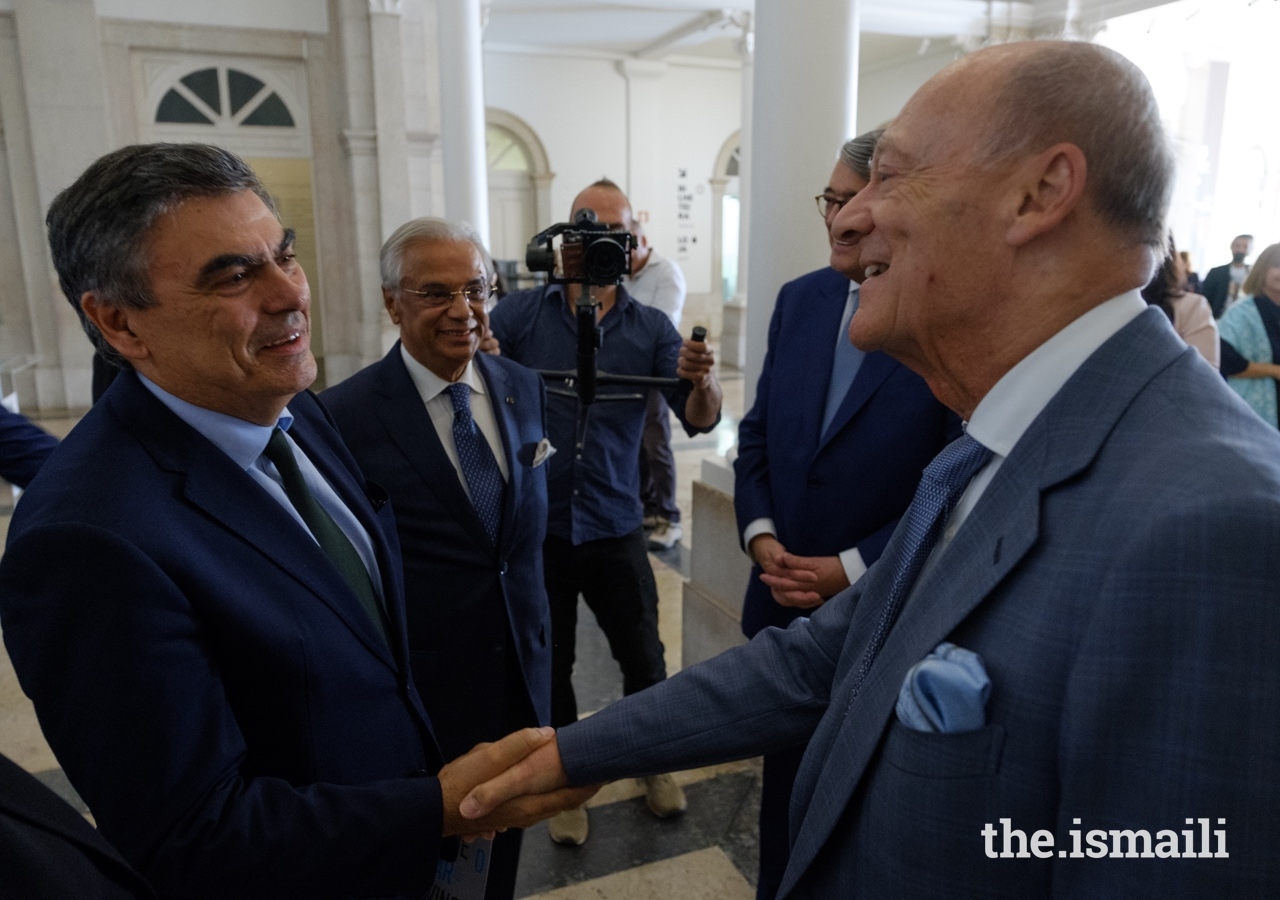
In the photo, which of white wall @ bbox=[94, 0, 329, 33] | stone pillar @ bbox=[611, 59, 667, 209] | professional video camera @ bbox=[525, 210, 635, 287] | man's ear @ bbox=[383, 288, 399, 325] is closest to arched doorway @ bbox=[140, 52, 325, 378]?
white wall @ bbox=[94, 0, 329, 33]

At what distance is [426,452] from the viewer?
6.05 ft

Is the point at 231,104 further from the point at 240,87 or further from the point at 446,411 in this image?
the point at 446,411

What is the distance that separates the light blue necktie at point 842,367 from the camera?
6.61 ft

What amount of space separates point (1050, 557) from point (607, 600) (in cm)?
203

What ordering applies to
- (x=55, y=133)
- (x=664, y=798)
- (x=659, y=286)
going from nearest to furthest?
(x=664, y=798) → (x=659, y=286) → (x=55, y=133)

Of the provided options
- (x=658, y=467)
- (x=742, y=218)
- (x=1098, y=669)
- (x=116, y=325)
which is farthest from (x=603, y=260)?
(x=742, y=218)

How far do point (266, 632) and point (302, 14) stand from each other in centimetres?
1019

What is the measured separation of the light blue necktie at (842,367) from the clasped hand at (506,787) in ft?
3.34

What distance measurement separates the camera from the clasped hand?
122 cm

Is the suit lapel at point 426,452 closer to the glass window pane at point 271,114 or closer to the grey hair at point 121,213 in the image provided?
the grey hair at point 121,213

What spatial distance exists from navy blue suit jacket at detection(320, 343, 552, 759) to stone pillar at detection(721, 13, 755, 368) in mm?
8745

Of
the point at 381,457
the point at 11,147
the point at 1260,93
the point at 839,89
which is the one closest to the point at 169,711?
the point at 381,457

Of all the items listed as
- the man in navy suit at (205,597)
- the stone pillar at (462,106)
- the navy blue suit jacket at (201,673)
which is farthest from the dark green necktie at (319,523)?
the stone pillar at (462,106)

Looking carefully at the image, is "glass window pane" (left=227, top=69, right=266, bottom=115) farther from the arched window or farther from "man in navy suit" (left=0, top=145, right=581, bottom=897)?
"man in navy suit" (left=0, top=145, right=581, bottom=897)
